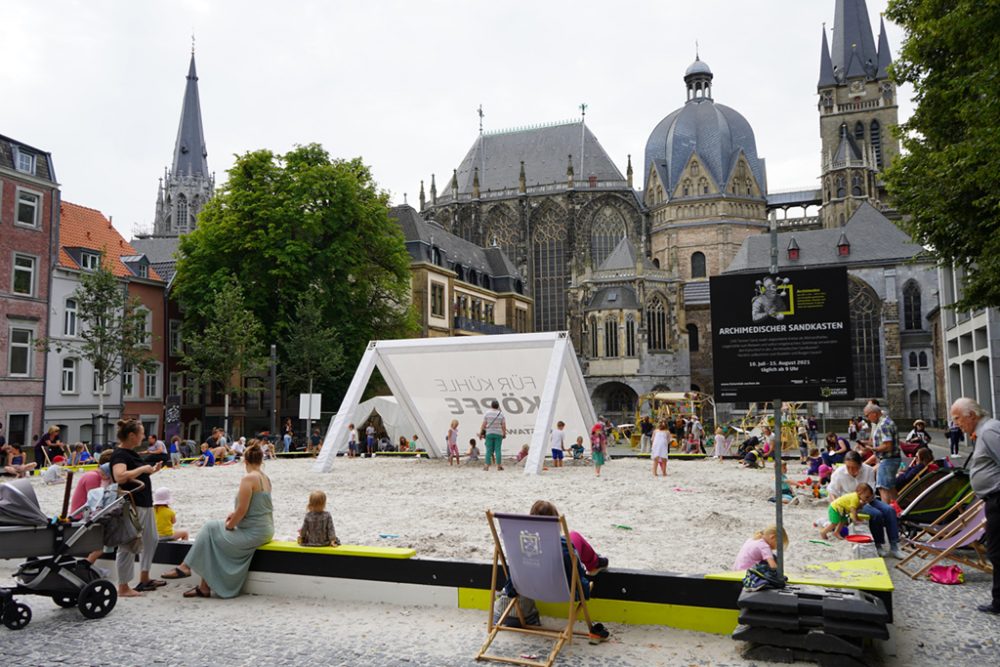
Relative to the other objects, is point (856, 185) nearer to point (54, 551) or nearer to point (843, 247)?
point (843, 247)

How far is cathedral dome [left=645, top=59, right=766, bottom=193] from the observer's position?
71.6 metres

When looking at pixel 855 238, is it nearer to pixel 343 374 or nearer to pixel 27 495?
pixel 343 374

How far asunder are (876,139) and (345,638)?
85306 millimetres

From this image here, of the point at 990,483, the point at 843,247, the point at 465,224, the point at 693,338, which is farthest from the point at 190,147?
the point at 990,483

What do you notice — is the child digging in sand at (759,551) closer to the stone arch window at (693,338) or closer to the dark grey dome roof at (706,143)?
the stone arch window at (693,338)

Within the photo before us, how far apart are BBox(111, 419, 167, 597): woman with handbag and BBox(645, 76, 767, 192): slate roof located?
6841cm

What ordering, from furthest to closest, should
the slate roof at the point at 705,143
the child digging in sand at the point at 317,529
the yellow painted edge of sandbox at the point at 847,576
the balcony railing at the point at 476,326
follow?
1. the slate roof at the point at 705,143
2. the balcony railing at the point at 476,326
3. the child digging in sand at the point at 317,529
4. the yellow painted edge of sandbox at the point at 847,576

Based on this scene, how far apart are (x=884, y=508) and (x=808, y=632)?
392cm

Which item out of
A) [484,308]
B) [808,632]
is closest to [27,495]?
[808,632]

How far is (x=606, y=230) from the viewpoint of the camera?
70125 mm

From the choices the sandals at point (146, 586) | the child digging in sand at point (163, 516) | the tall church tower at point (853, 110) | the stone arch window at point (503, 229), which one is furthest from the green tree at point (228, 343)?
the tall church tower at point (853, 110)

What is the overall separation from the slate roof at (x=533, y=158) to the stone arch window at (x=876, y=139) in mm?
27062

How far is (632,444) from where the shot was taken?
3862 centimetres

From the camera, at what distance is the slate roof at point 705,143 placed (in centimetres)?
7162
